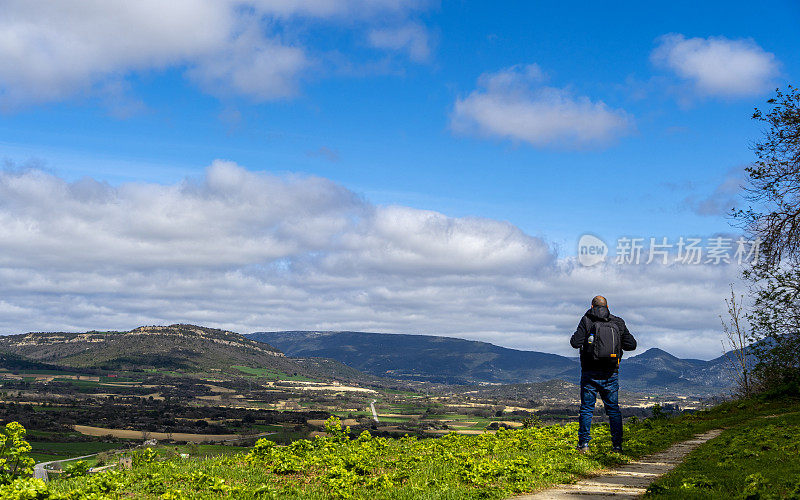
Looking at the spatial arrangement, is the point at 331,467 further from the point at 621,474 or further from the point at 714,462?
the point at 714,462

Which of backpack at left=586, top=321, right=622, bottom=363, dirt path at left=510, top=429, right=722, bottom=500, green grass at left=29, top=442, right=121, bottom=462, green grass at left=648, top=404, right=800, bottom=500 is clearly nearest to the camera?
green grass at left=648, top=404, right=800, bottom=500

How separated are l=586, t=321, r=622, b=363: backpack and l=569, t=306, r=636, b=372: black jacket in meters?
0.11

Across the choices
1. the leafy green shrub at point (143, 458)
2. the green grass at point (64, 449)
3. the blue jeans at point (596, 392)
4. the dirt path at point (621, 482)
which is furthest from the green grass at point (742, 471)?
the green grass at point (64, 449)

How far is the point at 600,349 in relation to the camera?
17.3 metres

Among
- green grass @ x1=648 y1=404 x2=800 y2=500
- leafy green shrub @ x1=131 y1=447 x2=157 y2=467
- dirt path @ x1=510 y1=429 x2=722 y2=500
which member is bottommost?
leafy green shrub @ x1=131 y1=447 x2=157 y2=467

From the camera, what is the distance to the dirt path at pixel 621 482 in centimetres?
1348

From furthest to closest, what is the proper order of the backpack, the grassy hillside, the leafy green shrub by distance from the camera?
1. the backpack
2. the leafy green shrub
3. the grassy hillside

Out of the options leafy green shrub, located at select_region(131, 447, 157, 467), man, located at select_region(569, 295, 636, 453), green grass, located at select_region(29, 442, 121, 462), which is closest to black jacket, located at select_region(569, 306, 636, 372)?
man, located at select_region(569, 295, 636, 453)

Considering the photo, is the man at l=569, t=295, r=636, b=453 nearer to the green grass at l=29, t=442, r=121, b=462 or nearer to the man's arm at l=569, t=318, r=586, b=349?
the man's arm at l=569, t=318, r=586, b=349

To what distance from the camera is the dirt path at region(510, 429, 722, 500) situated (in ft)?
44.2

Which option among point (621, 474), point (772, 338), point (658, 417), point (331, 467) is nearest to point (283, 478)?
point (331, 467)

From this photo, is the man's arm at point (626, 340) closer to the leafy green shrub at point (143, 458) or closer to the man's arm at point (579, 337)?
the man's arm at point (579, 337)

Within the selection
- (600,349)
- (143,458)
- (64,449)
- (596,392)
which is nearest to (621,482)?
(596,392)

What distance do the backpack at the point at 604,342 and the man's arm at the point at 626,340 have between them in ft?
0.90
